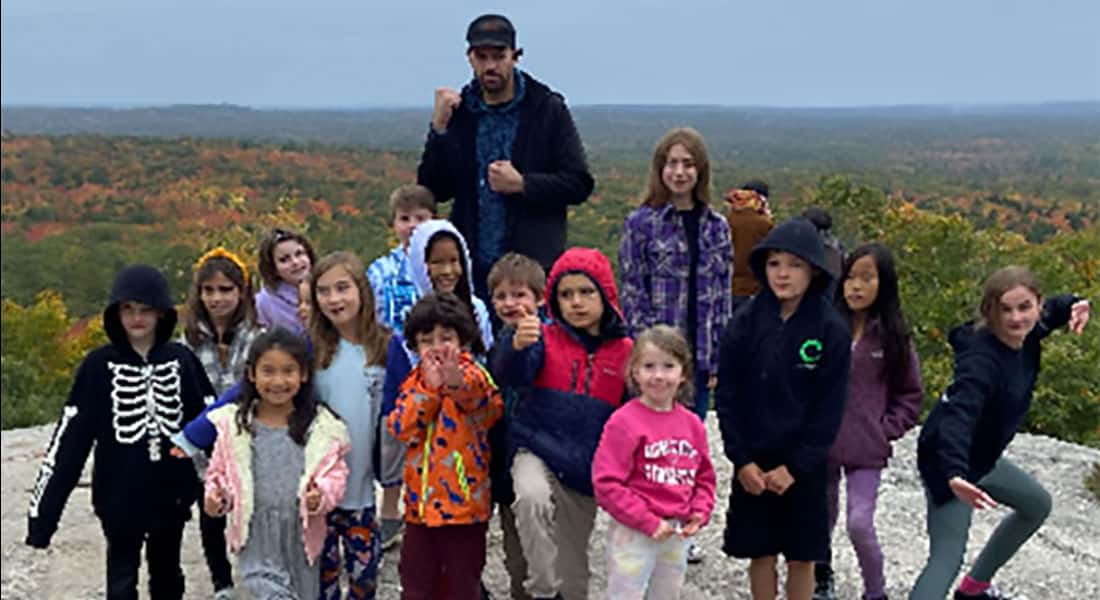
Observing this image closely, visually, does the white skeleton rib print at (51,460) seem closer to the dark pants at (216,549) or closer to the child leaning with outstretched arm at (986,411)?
the dark pants at (216,549)

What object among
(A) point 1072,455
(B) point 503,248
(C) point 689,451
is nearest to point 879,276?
(C) point 689,451

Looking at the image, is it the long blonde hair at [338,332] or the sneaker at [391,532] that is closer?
the long blonde hair at [338,332]

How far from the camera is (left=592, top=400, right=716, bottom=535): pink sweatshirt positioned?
362 centimetres

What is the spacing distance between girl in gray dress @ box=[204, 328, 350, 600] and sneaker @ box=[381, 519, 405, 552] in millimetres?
1050

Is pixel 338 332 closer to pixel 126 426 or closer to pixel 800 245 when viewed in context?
pixel 126 426

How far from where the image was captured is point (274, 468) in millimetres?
3896

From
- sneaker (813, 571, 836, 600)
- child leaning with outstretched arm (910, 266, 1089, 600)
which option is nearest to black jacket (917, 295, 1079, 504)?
child leaning with outstretched arm (910, 266, 1089, 600)

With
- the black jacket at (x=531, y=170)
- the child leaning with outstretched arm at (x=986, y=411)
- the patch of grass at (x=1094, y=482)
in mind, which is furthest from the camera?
the patch of grass at (x=1094, y=482)

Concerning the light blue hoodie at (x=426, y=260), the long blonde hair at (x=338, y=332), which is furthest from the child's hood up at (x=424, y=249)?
the long blonde hair at (x=338, y=332)

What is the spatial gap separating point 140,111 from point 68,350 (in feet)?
418

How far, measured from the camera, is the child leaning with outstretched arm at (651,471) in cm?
363

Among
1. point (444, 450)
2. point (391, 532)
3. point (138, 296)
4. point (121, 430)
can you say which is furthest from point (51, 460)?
point (391, 532)

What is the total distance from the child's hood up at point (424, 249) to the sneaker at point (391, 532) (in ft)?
3.89

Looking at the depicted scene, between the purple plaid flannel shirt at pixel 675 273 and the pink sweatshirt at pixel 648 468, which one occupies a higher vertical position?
the purple plaid flannel shirt at pixel 675 273
